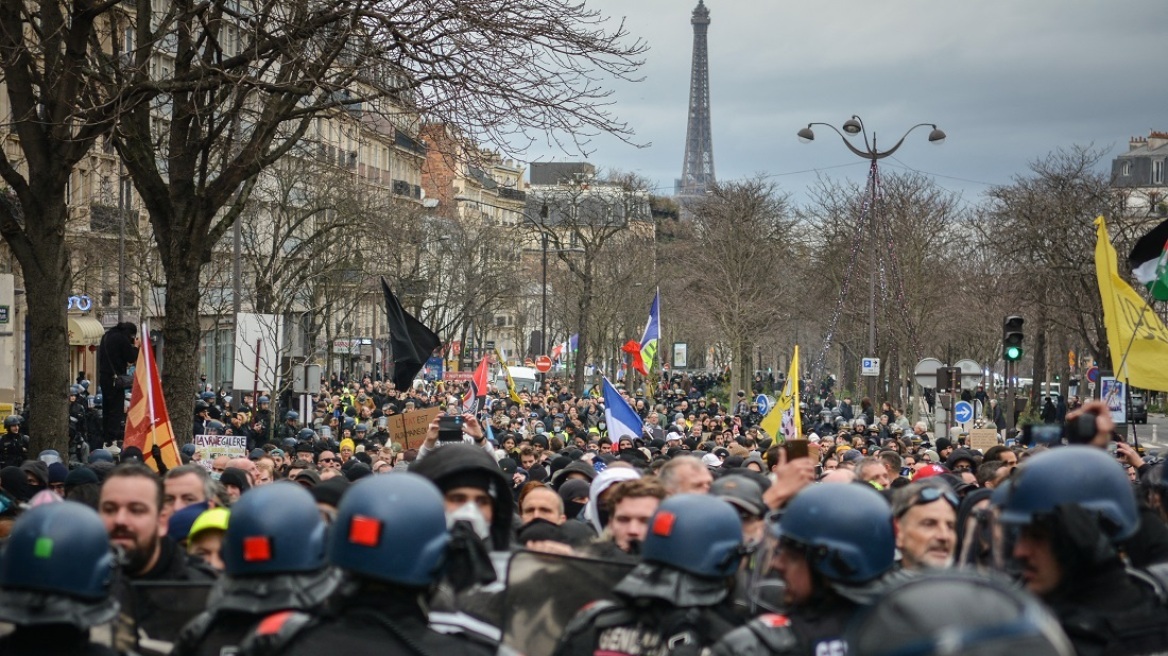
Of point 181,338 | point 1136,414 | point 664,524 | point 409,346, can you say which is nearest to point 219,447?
point 181,338

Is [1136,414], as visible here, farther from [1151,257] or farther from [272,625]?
[272,625]

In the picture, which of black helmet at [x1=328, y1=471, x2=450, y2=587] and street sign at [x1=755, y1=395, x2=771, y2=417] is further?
street sign at [x1=755, y1=395, x2=771, y2=417]

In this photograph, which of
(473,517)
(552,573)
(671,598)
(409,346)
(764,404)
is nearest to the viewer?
(671,598)

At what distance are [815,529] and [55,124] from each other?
11.0 meters

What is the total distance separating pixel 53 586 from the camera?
373 centimetres

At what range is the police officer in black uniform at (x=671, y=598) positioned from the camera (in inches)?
159

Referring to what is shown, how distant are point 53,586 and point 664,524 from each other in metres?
1.48

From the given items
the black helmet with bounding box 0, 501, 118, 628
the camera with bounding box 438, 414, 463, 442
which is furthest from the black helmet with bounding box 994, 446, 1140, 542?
the camera with bounding box 438, 414, 463, 442

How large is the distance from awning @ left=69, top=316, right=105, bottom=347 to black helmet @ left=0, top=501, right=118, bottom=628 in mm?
40997

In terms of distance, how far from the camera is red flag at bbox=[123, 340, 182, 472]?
12.8 metres

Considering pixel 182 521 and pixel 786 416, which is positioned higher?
pixel 786 416

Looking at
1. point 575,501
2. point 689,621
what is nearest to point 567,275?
point 575,501

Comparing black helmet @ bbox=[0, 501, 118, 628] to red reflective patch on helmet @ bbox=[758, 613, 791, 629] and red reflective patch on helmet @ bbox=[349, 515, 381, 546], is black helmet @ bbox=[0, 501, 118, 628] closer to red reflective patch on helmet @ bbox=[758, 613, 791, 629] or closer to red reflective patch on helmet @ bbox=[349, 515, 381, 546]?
red reflective patch on helmet @ bbox=[349, 515, 381, 546]

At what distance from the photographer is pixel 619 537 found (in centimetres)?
604
